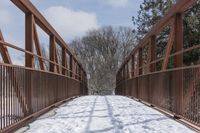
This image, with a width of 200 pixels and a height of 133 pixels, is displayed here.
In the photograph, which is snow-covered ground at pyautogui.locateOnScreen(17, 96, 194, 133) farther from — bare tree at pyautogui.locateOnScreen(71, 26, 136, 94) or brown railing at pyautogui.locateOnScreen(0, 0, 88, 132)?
bare tree at pyautogui.locateOnScreen(71, 26, 136, 94)

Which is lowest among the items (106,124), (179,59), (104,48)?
(106,124)

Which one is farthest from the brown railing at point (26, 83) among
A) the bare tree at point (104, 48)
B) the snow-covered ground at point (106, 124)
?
the bare tree at point (104, 48)

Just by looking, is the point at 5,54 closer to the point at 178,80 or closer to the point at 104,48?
the point at 178,80

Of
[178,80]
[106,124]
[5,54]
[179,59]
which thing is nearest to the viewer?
[5,54]

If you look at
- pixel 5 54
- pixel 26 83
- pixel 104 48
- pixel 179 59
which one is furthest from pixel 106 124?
pixel 104 48

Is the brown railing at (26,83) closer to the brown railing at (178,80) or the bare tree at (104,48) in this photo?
the brown railing at (178,80)

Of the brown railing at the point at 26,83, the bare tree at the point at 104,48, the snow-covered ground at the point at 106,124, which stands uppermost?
the bare tree at the point at 104,48

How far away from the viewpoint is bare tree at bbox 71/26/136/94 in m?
49.5

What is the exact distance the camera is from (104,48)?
4962cm

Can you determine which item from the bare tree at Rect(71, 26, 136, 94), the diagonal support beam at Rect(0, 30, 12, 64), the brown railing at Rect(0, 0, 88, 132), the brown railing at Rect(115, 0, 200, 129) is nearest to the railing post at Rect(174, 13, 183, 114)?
the brown railing at Rect(115, 0, 200, 129)

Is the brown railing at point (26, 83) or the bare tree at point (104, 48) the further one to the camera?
the bare tree at point (104, 48)

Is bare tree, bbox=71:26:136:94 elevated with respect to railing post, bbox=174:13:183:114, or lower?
elevated

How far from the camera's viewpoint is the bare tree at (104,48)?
49.5m

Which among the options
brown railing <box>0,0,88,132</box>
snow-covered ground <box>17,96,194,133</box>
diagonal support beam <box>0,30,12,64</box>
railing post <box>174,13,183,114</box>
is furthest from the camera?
railing post <box>174,13,183,114</box>
